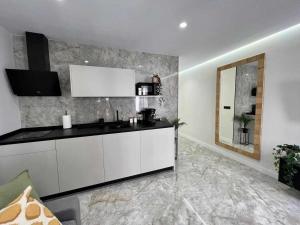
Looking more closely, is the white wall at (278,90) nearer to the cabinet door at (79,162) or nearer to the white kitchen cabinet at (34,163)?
the cabinet door at (79,162)

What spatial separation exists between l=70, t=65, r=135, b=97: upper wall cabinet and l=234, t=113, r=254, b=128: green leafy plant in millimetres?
2492

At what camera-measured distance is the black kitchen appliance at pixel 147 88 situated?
293 cm

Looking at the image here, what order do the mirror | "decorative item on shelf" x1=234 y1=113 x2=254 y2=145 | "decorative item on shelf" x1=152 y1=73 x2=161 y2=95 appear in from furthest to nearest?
1. "decorative item on shelf" x1=234 y1=113 x2=254 y2=145
2. "decorative item on shelf" x1=152 y1=73 x2=161 y2=95
3. the mirror

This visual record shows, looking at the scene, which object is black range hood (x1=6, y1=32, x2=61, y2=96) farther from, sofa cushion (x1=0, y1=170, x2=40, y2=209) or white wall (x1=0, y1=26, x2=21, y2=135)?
sofa cushion (x1=0, y1=170, x2=40, y2=209)

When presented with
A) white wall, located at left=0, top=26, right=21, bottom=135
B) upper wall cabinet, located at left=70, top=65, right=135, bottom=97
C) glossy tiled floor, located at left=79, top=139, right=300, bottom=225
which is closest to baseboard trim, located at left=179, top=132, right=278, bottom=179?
glossy tiled floor, located at left=79, top=139, right=300, bottom=225

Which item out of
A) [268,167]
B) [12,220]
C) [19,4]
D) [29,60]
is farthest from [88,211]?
[268,167]

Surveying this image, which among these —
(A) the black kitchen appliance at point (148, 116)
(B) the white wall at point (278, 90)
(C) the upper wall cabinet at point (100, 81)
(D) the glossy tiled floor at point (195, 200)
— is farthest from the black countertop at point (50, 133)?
(B) the white wall at point (278, 90)

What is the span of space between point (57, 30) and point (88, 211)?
264 cm

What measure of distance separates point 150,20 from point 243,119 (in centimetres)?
283

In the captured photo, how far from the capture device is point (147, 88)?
9.85ft

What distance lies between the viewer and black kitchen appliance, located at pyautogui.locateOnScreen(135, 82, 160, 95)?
293 centimetres

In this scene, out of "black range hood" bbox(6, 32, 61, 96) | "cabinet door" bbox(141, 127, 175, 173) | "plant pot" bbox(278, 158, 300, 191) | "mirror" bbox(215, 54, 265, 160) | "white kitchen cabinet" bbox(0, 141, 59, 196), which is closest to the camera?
"white kitchen cabinet" bbox(0, 141, 59, 196)

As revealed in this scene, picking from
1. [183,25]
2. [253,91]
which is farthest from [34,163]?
[253,91]

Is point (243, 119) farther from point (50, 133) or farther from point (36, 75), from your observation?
point (36, 75)
